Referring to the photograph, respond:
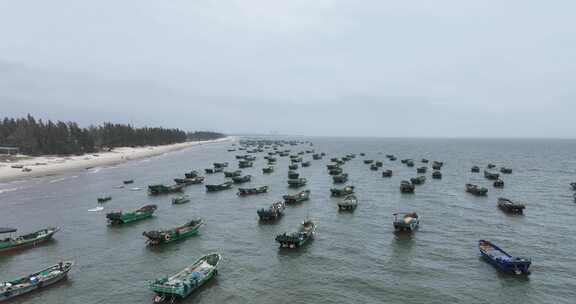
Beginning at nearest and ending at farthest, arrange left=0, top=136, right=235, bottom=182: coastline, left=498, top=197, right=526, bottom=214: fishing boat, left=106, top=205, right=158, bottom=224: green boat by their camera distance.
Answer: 1. left=106, top=205, right=158, bottom=224: green boat
2. left=498, top=197, right=526, bottom=214: fishing boat
3. left=0, top=136, right=235, bottom=182: coastline

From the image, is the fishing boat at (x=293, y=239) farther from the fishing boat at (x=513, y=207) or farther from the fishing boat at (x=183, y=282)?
the fishing boat at (x=513, y=207)

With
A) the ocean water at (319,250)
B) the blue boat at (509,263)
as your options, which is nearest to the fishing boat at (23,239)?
the ocean water at (319,250)

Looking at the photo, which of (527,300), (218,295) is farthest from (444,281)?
(218,295)

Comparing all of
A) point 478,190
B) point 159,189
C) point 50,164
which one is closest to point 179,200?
point 159,189

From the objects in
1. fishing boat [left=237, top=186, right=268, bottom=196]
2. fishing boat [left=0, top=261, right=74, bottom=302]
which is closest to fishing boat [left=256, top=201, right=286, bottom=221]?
fishing boat [left=237, top=186, right=268, bottom=196]

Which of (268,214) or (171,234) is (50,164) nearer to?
(171,234)

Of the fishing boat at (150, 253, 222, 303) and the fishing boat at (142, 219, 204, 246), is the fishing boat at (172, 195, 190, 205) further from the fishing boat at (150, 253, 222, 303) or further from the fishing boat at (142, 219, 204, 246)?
the fishing boat at (150, 253, 222, 303)
